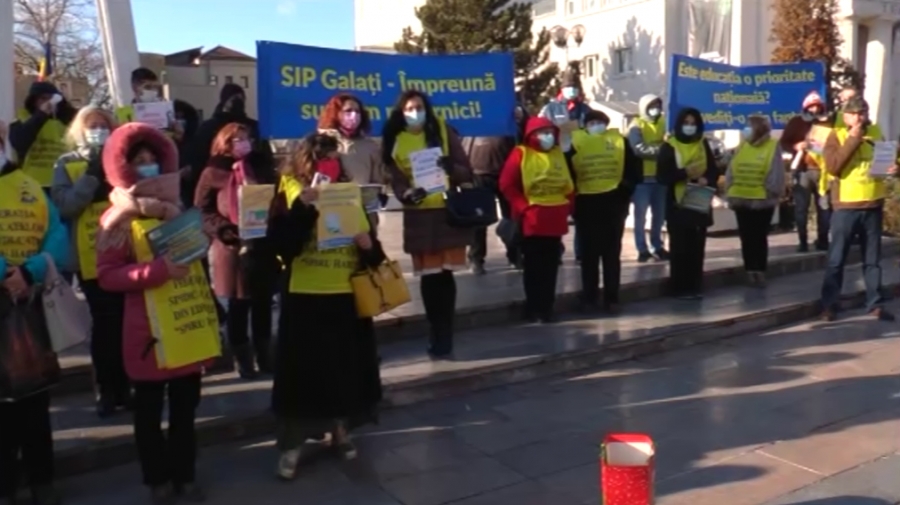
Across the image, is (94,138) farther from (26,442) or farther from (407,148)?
(407,148)

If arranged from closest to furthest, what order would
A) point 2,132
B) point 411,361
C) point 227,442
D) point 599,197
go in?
1. point 2,132
2. point 227,442
3. point 411,361
4. point 599,197

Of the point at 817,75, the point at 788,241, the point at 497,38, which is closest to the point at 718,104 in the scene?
the point at 817,75

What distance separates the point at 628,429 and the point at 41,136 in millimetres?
4900

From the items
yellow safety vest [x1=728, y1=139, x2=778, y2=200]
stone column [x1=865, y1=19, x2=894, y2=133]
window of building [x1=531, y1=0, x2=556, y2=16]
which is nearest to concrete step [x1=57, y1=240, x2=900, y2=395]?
yellow safety vest [x1=728, y1=139, x2=778, y2=200]

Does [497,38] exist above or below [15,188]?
above

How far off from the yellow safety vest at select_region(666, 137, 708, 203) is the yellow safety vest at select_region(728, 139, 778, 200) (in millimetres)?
780

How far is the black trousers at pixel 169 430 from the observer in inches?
187

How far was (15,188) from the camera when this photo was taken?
476 cm

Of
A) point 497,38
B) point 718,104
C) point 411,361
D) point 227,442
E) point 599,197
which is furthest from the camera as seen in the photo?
point 497,38

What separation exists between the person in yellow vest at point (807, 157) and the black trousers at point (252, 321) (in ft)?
23.3

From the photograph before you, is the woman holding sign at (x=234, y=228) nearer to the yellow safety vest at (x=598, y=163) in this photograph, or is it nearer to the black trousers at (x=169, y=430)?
the black trousers at (x=169, y=430)

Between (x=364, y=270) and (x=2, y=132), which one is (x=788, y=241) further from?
(x=2, y=132)

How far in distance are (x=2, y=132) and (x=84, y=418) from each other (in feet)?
6.14

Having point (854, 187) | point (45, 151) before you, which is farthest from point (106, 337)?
point (854, 187)
